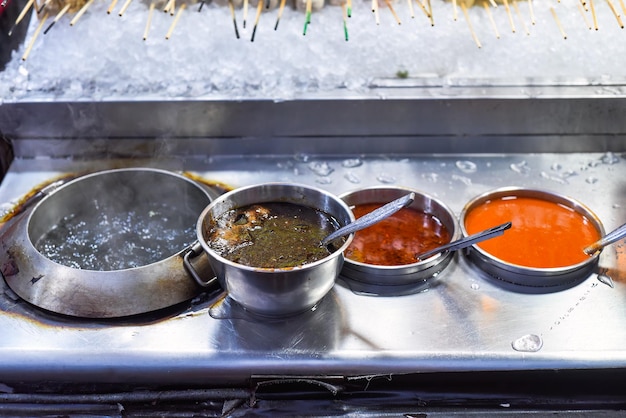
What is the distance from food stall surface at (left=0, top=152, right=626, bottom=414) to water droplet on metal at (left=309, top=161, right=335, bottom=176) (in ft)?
2.23

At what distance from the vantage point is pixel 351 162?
2.71 meters

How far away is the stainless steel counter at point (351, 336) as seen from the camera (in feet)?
6.04

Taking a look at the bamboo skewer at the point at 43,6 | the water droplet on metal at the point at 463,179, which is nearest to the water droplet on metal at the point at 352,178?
the water droplet on metal at the point at 463,179

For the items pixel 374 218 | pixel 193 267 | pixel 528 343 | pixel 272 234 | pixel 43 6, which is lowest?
pixel 528 343

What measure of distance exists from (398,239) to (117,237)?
110cm

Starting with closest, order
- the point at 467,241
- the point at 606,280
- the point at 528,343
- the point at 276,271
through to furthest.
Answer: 1. the point at 276,271
2. the point at 528,343
3. the point at 467,241
4. the point at 606,280

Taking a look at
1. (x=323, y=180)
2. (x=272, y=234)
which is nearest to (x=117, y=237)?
(x=272, y=234)

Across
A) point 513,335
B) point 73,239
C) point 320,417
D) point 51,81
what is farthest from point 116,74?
point 513,335

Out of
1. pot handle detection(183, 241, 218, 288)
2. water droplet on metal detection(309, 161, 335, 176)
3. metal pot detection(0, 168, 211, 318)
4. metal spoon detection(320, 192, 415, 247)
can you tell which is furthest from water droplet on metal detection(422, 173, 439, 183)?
pot handle detection(183, 241, 218, 288)

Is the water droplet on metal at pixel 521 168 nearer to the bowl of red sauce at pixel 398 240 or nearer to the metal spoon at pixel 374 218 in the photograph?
the bowl of red sauce at pixel 398 240

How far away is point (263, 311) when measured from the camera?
1.91 metres

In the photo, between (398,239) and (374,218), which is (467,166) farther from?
(374,218)

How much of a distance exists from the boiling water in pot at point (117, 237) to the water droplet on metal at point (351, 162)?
748mm

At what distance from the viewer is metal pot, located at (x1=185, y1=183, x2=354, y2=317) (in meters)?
1.75
